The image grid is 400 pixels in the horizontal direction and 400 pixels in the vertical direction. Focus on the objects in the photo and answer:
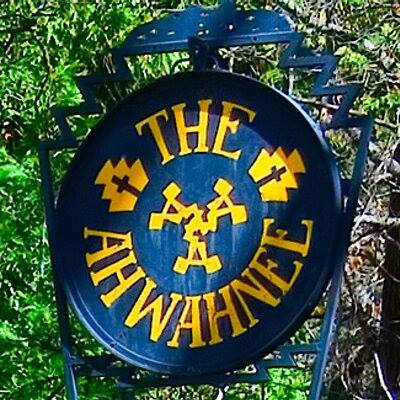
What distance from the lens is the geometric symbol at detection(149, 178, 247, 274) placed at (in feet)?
5.58

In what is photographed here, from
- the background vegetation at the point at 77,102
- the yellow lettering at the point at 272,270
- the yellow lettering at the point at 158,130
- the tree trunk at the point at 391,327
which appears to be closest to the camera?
the yellow lettering at the point at 272,270

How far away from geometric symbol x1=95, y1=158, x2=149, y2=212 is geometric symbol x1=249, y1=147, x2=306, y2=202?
0.20 meters

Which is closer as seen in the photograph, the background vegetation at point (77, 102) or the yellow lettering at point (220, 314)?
the yellow lettering at point (220, 314)

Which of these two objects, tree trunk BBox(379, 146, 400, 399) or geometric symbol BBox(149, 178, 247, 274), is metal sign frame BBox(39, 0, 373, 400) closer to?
geometric symbol BBox(149, 178, 247, 274)

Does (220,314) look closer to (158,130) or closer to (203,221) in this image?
(203,221)

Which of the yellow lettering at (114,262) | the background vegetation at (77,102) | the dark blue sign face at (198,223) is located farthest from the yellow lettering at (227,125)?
the background vegetation at (77,102)

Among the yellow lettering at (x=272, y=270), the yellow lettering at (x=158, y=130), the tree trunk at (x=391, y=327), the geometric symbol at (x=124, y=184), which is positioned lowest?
the tree trunk at (x=391, y=327)

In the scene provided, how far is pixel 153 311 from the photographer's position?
1.73 metres

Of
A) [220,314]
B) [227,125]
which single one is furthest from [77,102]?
[220,314]

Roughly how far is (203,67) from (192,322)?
442mm

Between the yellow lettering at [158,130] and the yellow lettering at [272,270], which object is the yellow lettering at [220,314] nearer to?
the yellow lettering at [272,270]

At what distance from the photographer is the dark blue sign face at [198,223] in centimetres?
165

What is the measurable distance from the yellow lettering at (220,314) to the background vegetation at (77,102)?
2.82ft

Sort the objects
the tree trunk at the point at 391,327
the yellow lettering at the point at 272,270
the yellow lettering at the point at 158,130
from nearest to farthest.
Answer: the yellow lettering at the point at 272,270, the yellow lettering at the point at 158,130, the tree trunk at the point at 391,327
